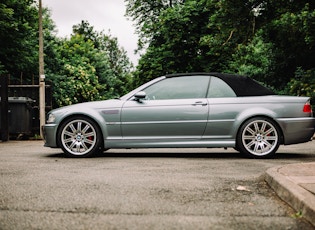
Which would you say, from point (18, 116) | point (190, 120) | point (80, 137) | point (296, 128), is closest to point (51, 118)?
point (80, 137)

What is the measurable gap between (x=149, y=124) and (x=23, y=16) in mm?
18854

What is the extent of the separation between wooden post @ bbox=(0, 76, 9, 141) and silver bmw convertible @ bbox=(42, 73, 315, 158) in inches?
226

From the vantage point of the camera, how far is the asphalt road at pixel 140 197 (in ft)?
11.6

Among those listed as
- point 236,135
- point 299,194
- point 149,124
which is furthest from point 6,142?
point 299,194

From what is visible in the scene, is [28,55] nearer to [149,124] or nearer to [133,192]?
[149,124]

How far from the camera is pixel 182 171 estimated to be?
6.29 m

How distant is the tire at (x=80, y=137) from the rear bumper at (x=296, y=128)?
317cm

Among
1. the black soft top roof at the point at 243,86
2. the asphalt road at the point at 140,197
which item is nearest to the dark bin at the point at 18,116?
the asphalt road at the point at 140,197

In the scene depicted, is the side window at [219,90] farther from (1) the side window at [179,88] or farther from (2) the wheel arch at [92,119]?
(2) the wheel arch at [92,119]

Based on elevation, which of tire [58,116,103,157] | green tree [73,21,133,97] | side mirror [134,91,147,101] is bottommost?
tire [58,116,103,157]

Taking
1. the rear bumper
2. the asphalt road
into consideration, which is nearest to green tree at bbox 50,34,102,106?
the rear bumper

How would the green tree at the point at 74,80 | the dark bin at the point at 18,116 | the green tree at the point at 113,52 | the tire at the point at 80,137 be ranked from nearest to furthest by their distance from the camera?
1. the tire at the point at 80,137
2. the dark bin at the point at 18,116
3. the green tree at the point at 74,80
4. the green tree at the point at 113,52

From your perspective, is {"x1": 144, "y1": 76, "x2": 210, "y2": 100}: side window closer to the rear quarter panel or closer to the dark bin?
the rear quarter panel

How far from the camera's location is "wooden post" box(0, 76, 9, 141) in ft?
44.4
